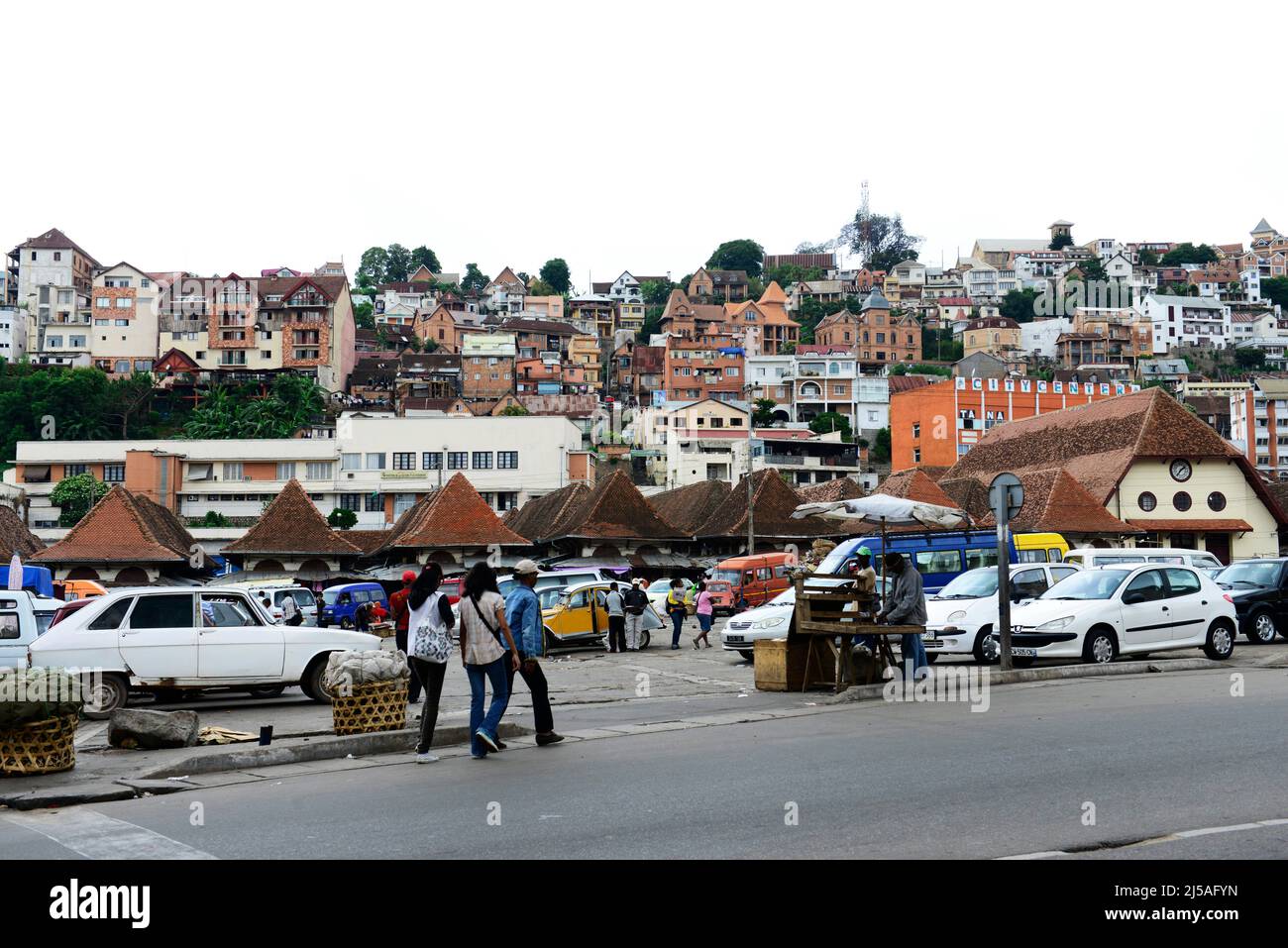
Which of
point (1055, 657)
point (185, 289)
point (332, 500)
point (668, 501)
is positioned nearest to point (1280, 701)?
point (1055, 657)

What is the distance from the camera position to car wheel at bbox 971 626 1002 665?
20938 mm

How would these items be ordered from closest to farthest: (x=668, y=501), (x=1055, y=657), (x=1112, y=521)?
1. (x=1055, y=657)
2. (x=1112, y=521)
3. (x=668, y=501)

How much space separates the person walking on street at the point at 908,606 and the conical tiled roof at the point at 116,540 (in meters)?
46.8

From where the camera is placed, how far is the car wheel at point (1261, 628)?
78.4 feet

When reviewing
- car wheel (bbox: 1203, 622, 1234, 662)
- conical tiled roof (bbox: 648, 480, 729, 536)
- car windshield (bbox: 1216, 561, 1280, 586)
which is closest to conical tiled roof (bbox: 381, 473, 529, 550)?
conical tiled roof (bbox: 648, 480, 729, 536)

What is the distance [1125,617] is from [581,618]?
12874 millimetres

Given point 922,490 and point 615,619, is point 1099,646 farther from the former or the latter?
point 922,490

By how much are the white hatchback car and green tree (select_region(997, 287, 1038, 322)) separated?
184m

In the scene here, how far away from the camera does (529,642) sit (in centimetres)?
1180

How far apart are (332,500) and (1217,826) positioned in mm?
78569

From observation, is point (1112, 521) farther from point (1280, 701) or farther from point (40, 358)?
point (40, 358)

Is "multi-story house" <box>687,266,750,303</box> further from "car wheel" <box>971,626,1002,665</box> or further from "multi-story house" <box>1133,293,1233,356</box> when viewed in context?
"car wheel" <box>971,626,1002,665</box>

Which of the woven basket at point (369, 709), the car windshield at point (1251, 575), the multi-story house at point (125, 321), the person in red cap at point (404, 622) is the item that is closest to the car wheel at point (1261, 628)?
the car windshield at point (1251, 575)

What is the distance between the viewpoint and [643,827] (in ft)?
27.5
